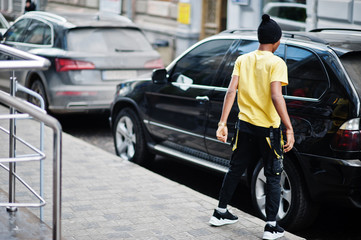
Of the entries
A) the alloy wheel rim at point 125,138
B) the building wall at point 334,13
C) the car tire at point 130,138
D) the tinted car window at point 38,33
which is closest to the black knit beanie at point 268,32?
the car tire at point 130,138

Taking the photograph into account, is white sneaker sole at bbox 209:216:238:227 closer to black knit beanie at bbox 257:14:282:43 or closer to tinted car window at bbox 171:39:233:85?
black knit beanie at bbox 257:14:282:43

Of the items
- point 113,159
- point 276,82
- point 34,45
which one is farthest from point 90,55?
point 276,82

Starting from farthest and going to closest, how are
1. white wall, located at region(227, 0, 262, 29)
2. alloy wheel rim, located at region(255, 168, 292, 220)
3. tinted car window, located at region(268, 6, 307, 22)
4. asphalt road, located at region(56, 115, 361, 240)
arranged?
white wall, located at region(227, 0, 262, 29) → tinted car window, located at region(268, 6, 307, 22) → asphalt road, located at region(56, 115, 361, 240) → alloy wheel rim, located at region(255, 168, 292, 220)

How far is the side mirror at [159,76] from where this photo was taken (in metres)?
6.99

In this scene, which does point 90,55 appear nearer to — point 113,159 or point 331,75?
point 113,159

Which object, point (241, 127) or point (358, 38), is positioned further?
point (358, 38)

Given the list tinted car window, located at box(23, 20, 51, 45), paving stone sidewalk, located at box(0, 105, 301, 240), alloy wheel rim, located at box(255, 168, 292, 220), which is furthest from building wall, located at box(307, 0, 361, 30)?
alloy wheel rim, located at box(255, 168, 292, 220)

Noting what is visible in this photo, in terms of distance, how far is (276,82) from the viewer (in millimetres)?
4742

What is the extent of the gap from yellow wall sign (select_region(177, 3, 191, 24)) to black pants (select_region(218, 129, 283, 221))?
12879 millimetres

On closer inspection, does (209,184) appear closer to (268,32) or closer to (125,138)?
(125,138)

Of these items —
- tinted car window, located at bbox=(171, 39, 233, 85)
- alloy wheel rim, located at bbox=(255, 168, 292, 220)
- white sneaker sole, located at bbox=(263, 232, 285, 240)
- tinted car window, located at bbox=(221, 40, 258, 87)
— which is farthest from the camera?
tinted car window, located at bbox=(171, 39, 233, 85)

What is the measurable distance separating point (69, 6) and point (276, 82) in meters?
22.3

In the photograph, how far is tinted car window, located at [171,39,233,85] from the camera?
6.53m

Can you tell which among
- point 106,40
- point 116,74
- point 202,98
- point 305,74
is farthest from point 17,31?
point 305,74
